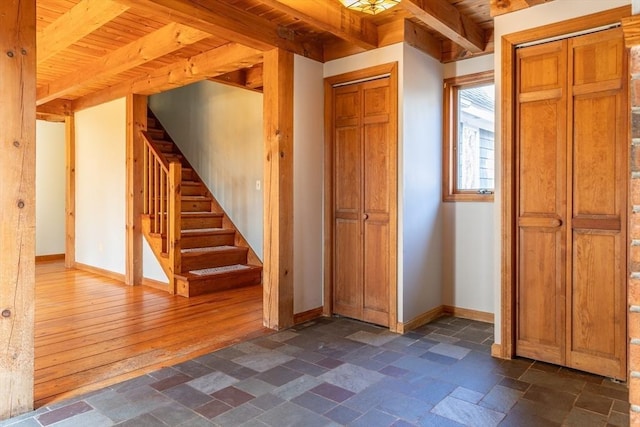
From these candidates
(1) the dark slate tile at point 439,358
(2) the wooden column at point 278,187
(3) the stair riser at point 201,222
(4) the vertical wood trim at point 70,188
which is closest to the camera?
(1) the dark slate tile at point 439,358

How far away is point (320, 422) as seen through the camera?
2053mm

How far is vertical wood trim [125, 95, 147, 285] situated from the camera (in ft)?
17.0

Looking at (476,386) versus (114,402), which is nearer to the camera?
(114,402)

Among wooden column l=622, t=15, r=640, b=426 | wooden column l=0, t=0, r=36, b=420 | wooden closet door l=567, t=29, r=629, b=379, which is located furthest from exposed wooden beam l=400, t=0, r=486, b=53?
wooden column l=0, t=0, r=36, b=420

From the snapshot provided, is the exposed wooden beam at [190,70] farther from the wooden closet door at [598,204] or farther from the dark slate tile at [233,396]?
the dark slate tile at [233,396]

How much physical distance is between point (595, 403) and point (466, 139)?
2.38 m

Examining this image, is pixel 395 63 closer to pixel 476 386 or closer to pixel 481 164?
pixel 481 164

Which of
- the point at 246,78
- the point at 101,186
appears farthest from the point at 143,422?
the point at 101,186

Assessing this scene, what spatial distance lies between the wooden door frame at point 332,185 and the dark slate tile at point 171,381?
62.7 inches

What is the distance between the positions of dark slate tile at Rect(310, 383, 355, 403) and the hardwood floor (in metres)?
0.98

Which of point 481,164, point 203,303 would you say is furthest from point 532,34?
point 203,303

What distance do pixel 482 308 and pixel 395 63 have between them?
7.36ft

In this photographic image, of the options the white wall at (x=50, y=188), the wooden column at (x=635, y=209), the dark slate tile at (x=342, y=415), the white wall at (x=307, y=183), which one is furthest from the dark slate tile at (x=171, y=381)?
the white wall at (x=50, y=188)

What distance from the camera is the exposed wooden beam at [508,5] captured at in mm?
2713
